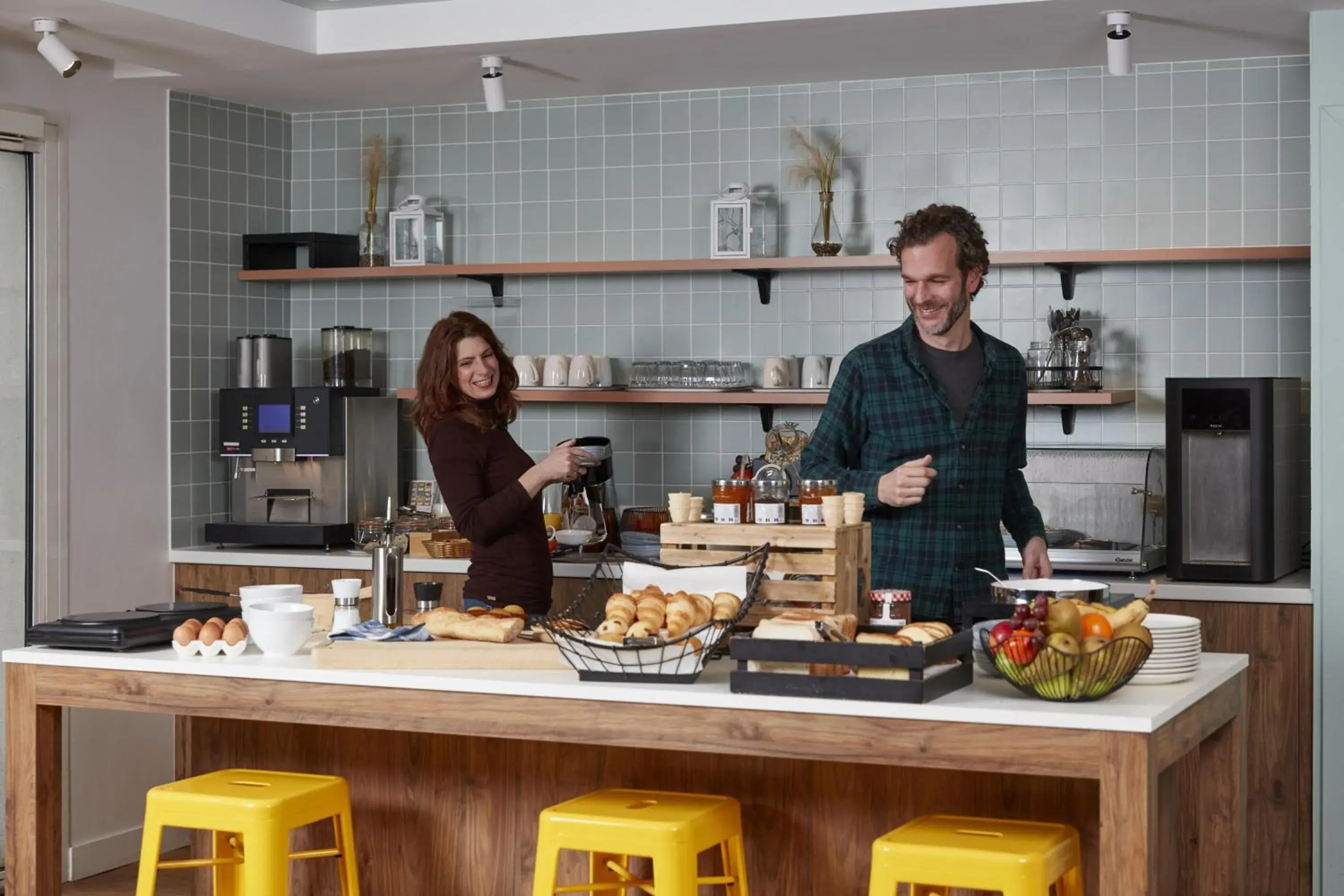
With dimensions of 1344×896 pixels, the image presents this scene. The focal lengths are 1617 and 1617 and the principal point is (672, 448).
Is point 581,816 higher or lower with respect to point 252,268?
lower

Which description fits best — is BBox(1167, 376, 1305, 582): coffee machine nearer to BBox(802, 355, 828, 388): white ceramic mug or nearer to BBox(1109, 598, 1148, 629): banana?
BBox(802, 355, 828, 388): white ceramic mug

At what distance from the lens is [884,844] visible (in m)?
2.53

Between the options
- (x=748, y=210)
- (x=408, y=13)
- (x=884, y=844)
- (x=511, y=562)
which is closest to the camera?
(x=884, y=844)

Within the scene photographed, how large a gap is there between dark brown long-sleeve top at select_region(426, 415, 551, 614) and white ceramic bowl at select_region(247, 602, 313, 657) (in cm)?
90

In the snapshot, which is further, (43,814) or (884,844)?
(43,814)

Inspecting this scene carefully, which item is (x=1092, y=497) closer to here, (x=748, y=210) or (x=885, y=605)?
(x=748, y=210)

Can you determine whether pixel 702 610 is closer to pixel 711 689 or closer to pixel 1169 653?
pixel 711 689

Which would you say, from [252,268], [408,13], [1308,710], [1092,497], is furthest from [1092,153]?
[252,268]

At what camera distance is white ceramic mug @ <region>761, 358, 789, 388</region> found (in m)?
4.87

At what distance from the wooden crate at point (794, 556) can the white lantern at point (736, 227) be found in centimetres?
214

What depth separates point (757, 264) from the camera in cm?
486

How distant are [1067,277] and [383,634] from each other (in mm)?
2656

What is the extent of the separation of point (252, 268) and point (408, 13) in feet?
4.23

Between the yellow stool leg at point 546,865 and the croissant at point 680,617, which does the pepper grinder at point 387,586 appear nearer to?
the yellow stool leg at point 546,865
